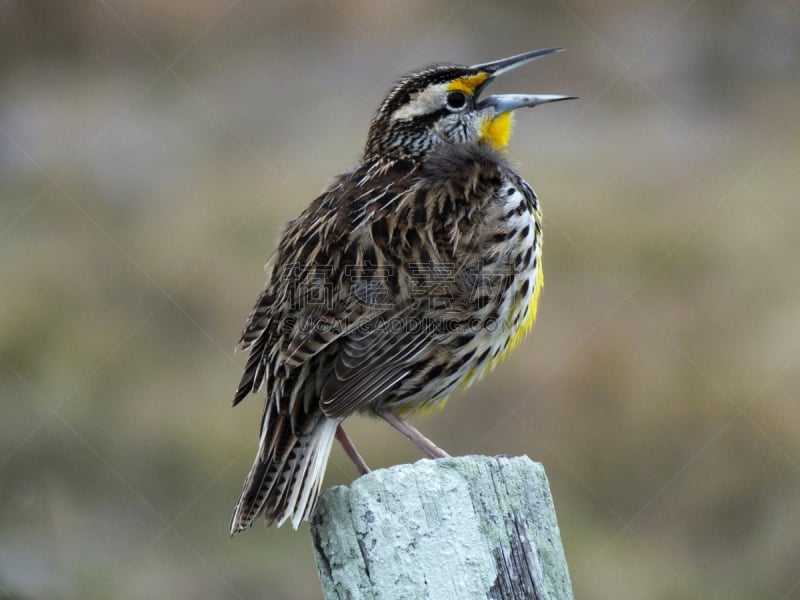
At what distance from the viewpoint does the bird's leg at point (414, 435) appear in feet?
11.8

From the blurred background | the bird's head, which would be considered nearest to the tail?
the bird's head

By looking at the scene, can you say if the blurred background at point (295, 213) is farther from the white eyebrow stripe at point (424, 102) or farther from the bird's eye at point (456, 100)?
the bird's eye at point (456, 100)

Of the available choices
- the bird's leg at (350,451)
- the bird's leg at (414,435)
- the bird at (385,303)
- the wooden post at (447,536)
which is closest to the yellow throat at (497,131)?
the bird at (385,303)

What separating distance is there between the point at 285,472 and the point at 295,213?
5527 millimetres

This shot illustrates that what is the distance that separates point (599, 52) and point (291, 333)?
9380mm

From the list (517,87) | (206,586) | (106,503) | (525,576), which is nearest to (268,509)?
(525,576)

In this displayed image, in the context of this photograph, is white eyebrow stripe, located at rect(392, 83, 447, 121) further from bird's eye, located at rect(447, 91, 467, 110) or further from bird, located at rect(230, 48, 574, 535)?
bird, located at rect(230, 48, 574, 535)

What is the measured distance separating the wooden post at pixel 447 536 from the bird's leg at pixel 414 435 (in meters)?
0.86

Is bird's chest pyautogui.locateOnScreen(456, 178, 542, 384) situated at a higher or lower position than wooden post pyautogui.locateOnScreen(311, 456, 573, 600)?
higher

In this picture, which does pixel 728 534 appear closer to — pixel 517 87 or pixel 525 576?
pixel 525 576

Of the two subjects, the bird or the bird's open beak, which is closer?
the bird

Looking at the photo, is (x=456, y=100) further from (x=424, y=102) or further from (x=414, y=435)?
(x=414, y=435)

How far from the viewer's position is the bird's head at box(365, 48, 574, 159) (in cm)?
406

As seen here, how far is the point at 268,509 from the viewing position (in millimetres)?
3109
